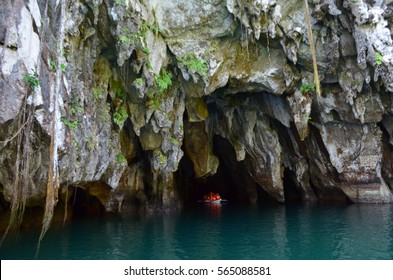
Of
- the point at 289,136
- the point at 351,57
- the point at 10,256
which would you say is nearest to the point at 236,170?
the point at 289,136

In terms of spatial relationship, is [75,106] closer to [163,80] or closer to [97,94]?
[97,94]

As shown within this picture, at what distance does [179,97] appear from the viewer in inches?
674

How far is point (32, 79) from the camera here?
8930mm

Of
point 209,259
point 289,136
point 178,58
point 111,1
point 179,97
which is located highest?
point 111,1

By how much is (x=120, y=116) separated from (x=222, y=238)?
6222mm

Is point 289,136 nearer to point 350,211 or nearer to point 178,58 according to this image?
point 350,211

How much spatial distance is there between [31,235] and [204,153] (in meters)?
10.8

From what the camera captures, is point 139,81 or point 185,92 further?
point 185,92

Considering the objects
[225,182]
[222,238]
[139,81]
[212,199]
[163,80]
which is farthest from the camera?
[225,182]

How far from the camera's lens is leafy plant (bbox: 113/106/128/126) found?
50.0ft

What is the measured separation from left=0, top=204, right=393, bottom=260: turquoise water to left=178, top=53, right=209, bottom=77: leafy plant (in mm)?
6037

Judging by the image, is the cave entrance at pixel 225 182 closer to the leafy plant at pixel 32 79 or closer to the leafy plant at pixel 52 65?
the leafy plant at pixel 52 65

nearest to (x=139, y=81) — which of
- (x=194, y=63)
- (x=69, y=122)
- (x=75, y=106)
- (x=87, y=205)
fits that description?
(x=194, y=63)

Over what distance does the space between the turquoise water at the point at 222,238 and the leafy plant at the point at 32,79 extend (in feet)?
14.4
